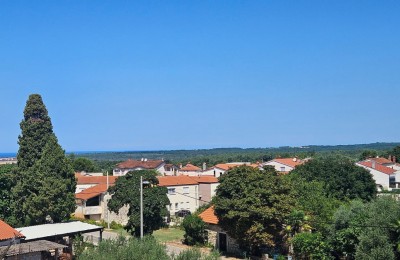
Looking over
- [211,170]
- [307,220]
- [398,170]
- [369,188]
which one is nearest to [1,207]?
[307,220]

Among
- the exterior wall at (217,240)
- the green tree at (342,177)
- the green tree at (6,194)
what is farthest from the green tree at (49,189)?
the green tree at (342,177)

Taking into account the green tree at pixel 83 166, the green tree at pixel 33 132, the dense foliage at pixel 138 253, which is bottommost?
the dense foliage at pixel 138 253

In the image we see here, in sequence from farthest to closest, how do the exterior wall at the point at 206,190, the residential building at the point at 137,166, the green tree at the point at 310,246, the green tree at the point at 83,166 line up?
the green tree at the point at 83,166 < the residential building at the point at 137,166 < the exterior wall at the point at 206,190 < the green tree at the point at 310,246

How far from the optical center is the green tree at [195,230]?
37.4 m

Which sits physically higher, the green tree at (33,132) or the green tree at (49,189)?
the green tree at (33,132)

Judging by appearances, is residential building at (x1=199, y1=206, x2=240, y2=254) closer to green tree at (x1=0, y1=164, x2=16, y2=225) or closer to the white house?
green tree at (x1=0, y1=164, x2=16, y2=225)

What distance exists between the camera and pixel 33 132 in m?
44.5

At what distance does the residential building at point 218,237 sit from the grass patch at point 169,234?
425cm

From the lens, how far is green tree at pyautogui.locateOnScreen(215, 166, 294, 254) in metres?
31.7

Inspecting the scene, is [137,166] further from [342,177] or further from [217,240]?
[217,240]

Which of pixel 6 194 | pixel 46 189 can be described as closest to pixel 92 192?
pixel 6 194

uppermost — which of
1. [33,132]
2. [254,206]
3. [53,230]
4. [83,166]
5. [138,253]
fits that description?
[33,132]

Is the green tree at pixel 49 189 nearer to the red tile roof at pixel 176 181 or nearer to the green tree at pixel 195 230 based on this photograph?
the green tree at pixel 195 230

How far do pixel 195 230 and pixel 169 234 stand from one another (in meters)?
7.40
